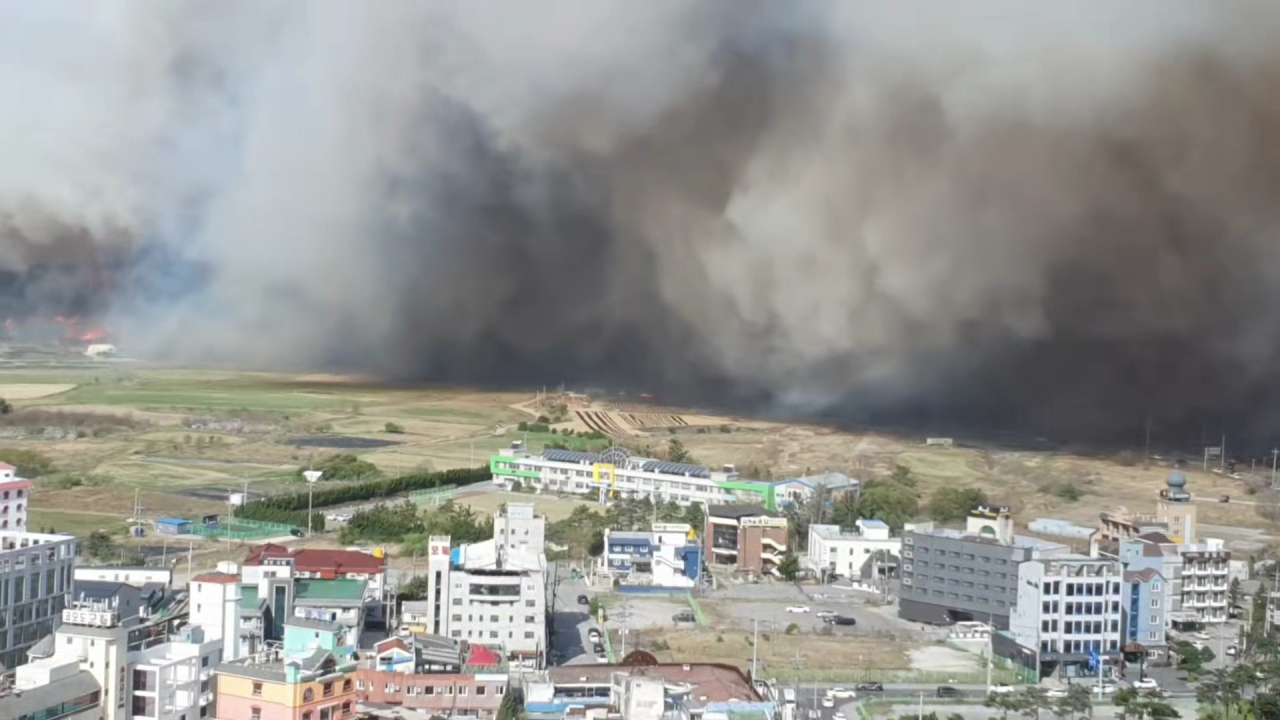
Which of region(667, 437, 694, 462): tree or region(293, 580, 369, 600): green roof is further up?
region(667, 437, 694, 462): tree

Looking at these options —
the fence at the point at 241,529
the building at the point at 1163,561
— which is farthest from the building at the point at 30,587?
the building at the point at 1163,561

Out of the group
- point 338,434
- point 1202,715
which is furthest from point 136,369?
point 1202,715

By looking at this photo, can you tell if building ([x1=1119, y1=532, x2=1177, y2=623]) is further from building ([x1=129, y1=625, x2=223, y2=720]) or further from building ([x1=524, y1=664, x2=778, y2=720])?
building ([x1=129, y1=625, x2=223, y2=720])

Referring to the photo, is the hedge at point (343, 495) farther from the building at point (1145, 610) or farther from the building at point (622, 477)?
the building at point (1145, 610)

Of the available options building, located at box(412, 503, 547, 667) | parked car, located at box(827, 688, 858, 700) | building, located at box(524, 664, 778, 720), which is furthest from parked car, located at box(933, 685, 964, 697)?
building, located at box(412, 503, 547, 667)

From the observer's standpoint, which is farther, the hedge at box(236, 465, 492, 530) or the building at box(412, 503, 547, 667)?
the hedge at box(236, 465, 492, 530)

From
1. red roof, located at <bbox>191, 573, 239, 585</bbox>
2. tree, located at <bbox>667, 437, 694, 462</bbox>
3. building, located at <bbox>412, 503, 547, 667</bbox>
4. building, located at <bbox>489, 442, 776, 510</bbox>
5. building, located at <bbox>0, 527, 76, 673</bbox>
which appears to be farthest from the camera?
tree, located at <bbox>667, 437, 694, 462</bbox>

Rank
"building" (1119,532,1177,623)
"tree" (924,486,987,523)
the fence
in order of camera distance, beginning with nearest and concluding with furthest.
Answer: "building" (1119,532,1177,623), the fence, "tree" (924,486,987,523)

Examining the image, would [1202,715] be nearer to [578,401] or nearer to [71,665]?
[71,665]

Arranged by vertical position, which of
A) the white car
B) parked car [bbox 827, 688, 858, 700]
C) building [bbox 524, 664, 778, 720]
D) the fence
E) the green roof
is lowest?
the white car
